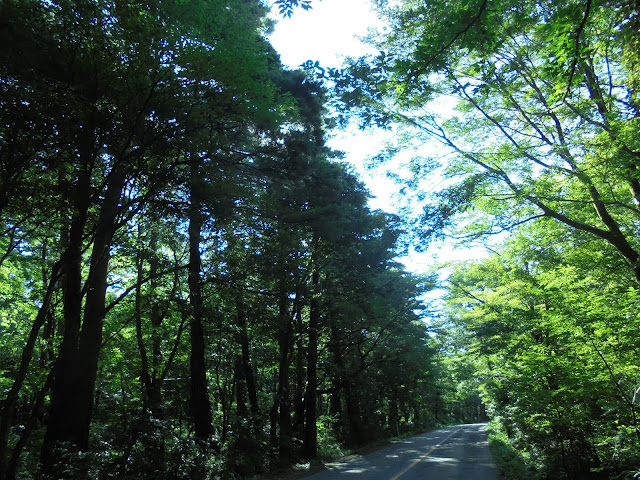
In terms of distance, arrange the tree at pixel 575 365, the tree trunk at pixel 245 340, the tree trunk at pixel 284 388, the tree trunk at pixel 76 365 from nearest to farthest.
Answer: the tree trunk at pixel 76 365 < the tree at pixel 575 365 < the tree trunk at pixel 245 340 < the tree trunk at pixel 284 388

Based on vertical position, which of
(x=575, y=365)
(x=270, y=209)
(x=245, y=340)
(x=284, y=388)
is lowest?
(x=575, y=365)

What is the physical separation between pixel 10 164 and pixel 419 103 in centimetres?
833

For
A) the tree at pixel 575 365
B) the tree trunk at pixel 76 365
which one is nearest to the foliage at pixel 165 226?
the tree trunk at pixel 76 365

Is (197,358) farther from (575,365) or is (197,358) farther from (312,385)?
(575,365)

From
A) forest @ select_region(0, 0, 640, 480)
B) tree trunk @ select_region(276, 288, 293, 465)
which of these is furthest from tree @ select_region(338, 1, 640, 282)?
tree trunk @ select_region(276, 288, 293, 465)

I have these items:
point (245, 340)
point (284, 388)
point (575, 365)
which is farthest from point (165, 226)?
point (575, 365)

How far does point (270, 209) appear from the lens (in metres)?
9.89

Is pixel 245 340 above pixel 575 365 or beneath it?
above

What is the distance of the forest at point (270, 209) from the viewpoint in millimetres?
4797

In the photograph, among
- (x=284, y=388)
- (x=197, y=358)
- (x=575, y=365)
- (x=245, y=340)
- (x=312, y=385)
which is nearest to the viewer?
(x=575, y=365)

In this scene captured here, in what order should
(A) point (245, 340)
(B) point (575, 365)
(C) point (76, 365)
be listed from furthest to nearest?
(A) point (245, 340) < (B) point (575, 365) < (C) point (76, 365)

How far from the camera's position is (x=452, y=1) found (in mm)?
5371

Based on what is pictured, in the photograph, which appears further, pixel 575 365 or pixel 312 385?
pixel 312 385

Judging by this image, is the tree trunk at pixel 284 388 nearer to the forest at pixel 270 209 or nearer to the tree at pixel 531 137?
the forest at pixel 270 209
